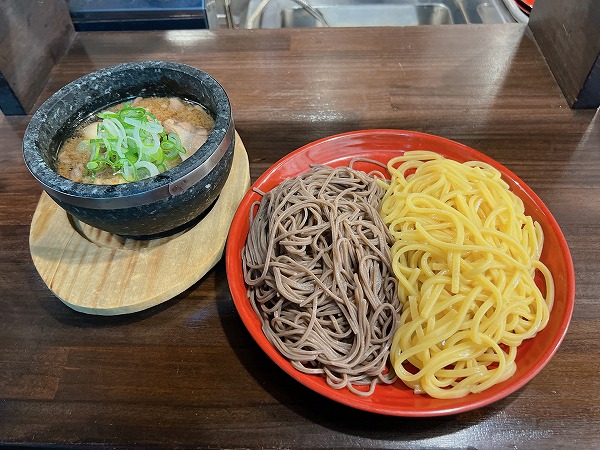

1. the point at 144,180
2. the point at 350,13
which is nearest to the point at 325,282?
the point at 144,180

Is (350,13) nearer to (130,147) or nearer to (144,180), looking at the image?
(130,147)

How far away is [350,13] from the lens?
3193 millimetres

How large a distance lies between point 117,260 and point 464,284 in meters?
1.00

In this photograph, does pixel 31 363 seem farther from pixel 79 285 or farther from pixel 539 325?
pixel 539 325

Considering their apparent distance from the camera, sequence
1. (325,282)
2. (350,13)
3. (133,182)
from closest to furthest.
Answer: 1. (133,182)
2. (325,282)
3. (350,13)

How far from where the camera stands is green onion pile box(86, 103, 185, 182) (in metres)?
1.35

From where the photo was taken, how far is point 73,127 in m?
1.49

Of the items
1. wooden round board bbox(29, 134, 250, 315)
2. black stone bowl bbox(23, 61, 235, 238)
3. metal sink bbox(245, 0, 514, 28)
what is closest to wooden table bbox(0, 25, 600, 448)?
wooden round board bbox(29, 134, 250, 315)

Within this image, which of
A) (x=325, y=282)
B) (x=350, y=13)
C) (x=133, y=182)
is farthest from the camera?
(x=350, y=13)

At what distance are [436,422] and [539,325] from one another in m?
0.37

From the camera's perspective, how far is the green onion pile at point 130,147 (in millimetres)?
1354

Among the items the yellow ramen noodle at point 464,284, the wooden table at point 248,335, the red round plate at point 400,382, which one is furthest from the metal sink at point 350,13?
the yellow ramen noodle at point 464,284

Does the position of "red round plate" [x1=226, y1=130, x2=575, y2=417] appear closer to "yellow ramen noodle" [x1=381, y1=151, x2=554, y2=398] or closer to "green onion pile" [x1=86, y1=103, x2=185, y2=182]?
"yellow ramen noodle" [x1=381, y1=151, x2=554, y2=398]

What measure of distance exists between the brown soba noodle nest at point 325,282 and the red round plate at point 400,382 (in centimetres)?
4
